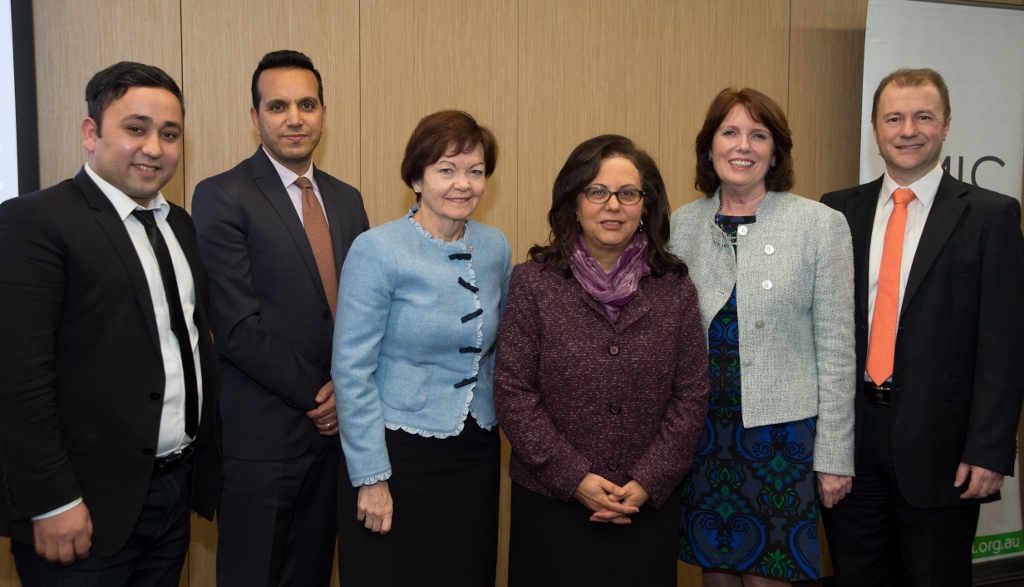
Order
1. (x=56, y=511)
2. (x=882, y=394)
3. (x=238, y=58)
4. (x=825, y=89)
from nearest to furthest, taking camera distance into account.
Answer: (x=56, y=511), (x=882, y=394), (x=238, y=58), (x=825, y=89)

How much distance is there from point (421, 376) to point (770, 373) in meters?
1.05

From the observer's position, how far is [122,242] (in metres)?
1.82

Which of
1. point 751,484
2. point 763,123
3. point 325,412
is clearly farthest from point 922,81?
point 325,412

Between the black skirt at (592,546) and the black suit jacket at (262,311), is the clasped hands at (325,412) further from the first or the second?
the black skirt at (592,546)

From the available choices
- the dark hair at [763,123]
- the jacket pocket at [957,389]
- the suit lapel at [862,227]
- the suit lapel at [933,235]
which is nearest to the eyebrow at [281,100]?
the dark hair at [763,123]

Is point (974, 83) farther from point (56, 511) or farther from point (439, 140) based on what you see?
point (56, 511)

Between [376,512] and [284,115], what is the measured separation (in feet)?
4.39

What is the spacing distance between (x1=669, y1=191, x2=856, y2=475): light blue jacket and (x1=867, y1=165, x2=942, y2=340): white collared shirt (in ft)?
0.72

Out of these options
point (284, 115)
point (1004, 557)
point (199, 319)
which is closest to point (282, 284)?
point (199, 319)

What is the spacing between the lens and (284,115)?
8.05 ft

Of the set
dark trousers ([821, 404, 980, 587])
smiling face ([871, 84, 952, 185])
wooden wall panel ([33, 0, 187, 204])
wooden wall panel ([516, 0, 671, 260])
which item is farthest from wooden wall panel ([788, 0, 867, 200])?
wooden wall panel ([33, 0, 187, 204])

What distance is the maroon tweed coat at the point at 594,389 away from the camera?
2070 millimetres

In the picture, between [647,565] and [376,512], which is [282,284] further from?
[647,565]

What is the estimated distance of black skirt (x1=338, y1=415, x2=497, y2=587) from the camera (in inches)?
84.1
